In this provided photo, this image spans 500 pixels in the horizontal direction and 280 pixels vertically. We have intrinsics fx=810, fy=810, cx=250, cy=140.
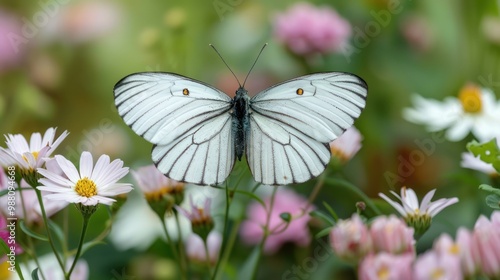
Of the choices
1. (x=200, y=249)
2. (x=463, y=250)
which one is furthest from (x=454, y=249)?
(x=200, y=249)

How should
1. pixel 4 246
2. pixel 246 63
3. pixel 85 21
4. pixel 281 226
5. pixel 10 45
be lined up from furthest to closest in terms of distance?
pixel 85 21, pixel 10 45, pixel 246 63, pixel 281 226, pixel 4 246

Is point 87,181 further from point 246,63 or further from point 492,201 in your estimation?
point 246,63

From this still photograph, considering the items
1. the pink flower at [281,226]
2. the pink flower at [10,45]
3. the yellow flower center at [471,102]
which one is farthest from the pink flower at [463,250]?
the pink flower at [10,45]

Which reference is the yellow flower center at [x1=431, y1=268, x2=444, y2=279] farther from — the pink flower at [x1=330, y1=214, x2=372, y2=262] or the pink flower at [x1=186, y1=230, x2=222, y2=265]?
the pink flower at [x1=186, y1=230, x2=222, y2=265]

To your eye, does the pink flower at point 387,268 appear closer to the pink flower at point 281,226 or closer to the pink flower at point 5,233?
the pink flower at point 5,233

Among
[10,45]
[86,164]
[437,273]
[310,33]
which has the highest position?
[10,45]

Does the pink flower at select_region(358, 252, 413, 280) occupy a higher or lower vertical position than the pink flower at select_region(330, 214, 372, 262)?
lower

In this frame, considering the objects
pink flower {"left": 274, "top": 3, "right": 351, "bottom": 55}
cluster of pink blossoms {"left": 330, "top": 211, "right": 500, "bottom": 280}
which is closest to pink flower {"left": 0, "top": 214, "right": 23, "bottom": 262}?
cluster of pink blossoms {"left": 330, "top": 211, "right": 500, "bottom": 280}

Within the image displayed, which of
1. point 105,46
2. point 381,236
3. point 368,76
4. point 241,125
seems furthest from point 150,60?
point 381,236
